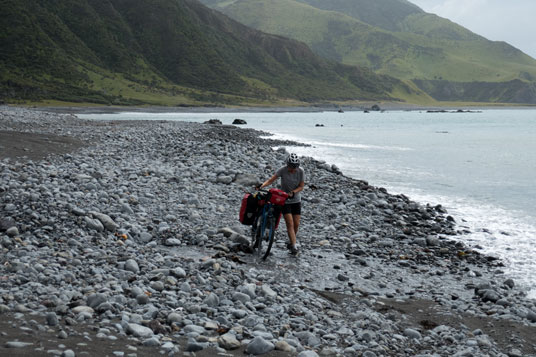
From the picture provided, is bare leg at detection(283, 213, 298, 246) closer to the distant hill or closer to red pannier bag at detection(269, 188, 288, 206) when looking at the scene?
red pannier bag at detection(269, 188, 288, 206)

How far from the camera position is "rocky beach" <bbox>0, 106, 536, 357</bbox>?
270 inches

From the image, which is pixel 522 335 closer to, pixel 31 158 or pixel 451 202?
pixel 451 202

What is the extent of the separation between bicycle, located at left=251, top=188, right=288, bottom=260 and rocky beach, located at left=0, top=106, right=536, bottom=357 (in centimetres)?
33

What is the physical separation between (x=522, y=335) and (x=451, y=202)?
46.4 ft

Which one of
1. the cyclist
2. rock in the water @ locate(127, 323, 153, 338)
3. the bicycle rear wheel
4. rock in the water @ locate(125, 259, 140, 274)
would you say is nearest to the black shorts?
the cyclist

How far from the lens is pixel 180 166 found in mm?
22281

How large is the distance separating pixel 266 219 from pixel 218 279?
8.87ft

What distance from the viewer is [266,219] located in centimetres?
1136

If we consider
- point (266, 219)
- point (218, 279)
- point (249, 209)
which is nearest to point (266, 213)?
point (266, 219)

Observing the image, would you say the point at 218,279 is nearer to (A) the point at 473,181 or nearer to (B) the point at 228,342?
(B) the point at 228,342

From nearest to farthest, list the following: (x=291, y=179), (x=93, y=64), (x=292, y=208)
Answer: (x=291, y=179)
(x=292, y=208)
(x=93, y=64)

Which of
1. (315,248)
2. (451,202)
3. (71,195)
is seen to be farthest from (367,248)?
(451,202)

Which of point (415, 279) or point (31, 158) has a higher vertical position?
point (31, 158)

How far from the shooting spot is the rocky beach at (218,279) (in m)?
6.85
